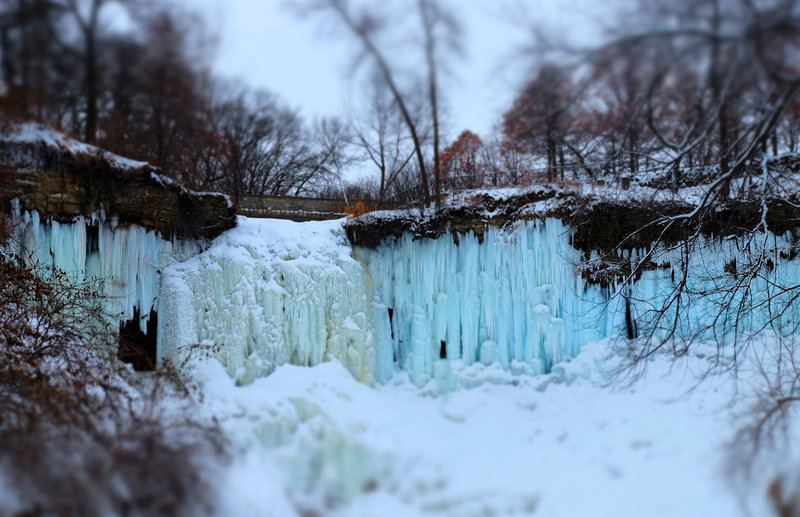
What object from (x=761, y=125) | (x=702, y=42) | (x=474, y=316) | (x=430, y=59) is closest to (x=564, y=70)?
(x=702, y=42)

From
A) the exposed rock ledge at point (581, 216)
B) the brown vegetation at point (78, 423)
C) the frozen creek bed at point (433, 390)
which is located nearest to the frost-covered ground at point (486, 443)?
the frozen creek bed at point (433, 390)

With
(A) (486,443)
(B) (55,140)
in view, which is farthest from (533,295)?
(B) (55,140)

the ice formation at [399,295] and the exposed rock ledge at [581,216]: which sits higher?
the exposed rock ledge at [581,216]

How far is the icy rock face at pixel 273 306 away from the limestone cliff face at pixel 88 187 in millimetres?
856

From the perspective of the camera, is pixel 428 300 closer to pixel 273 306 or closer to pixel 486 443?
pixel 273 306

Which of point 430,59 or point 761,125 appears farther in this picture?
point 430,59

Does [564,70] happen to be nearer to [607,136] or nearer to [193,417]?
[607,136]

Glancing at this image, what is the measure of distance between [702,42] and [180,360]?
7866 mm

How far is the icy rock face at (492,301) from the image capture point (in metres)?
9.19

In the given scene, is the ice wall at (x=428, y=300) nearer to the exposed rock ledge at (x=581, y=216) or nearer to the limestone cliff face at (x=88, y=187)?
the exposed rock ledge at (x=581, y=216)

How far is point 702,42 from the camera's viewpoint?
13.4ft

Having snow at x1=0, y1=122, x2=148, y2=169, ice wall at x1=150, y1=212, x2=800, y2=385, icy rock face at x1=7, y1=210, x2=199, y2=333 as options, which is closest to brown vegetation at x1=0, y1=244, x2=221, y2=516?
icy rock face at x1=7, y1=210, x2=199, y2=333

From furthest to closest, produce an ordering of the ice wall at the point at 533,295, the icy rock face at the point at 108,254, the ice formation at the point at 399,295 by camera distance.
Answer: the ice wall at the point at 533,295, the ice formation at the point at 399,295, the icy rock face at the point at 108,254

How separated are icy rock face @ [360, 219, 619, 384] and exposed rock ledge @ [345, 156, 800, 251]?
0.24 m
